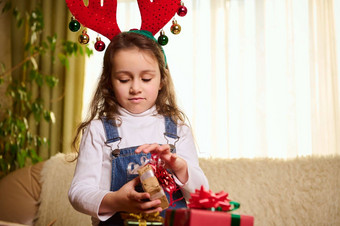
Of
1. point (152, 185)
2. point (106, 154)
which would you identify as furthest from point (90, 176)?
point (152, 185)

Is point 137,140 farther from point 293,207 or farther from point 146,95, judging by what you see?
point 293,207

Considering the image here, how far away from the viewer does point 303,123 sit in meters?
2.58

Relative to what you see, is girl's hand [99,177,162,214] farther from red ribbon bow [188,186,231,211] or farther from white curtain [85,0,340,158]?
white curtain [85,0,340,158]

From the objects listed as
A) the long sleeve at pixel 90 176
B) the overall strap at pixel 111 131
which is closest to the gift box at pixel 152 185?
the long sleeve at pixel 90 176

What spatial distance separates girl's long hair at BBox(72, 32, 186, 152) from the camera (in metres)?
1.19

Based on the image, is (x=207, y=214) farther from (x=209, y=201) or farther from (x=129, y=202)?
(x=129, y=202)

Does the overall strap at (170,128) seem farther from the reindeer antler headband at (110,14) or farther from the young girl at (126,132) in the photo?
the reindeer antler headband at (110,14)

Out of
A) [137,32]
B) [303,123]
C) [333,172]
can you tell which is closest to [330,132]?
[303,123]

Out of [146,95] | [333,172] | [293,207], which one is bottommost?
[293,207]

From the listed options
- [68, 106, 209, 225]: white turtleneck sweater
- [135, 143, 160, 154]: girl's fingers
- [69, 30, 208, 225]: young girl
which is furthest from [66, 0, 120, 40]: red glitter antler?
[135, 143, 160, 154]: girl's fingers

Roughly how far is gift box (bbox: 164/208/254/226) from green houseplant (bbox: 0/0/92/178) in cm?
205

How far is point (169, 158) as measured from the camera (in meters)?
0.98

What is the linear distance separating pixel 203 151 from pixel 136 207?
181cm

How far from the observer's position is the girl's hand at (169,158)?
0.91m
